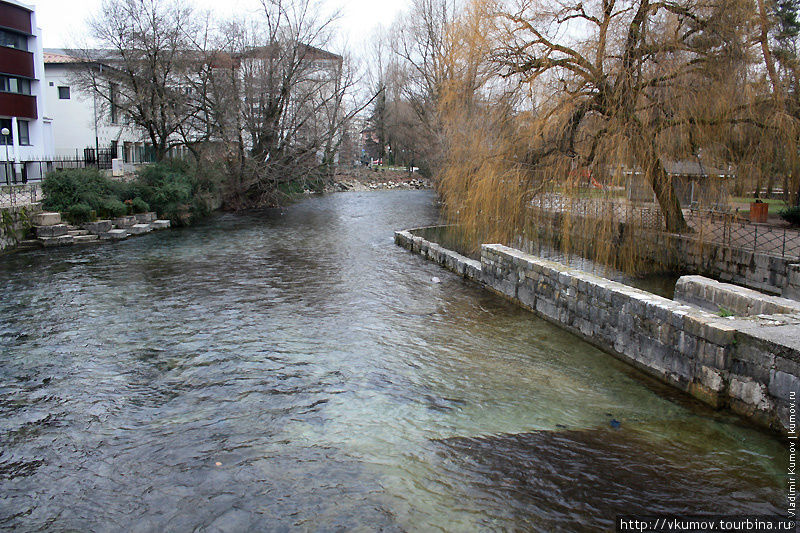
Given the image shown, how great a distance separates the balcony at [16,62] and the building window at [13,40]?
1.55 ft

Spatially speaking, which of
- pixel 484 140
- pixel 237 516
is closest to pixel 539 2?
pixel 484 140

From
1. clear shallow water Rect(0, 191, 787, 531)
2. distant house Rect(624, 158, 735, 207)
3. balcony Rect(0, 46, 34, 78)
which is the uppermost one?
balcony Rect(0, 46, 34, 78)

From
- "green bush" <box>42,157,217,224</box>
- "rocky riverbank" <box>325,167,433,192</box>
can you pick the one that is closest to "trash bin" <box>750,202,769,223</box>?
"green bush" <box>42,157,217,224</box>

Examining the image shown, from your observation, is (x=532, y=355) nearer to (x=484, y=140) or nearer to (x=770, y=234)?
(x=484, y=140)

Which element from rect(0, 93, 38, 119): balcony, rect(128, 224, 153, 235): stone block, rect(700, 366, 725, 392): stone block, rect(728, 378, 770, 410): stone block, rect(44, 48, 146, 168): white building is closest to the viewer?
rect(728, 378, 770, 410): stone block

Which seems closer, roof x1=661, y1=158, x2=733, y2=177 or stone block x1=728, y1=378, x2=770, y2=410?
stone block x1=728, y1=378, x2=770, y2=410

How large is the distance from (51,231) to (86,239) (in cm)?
119

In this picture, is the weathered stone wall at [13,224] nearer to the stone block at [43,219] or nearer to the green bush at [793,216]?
the stone block at [43,219]

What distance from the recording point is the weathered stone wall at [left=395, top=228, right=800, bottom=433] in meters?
6.06

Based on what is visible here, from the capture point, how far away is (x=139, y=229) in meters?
21.5

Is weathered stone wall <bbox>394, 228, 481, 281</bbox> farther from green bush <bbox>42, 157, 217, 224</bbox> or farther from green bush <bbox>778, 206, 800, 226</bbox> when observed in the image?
green bush <bbox>778, 206, 800, 226</bbox>

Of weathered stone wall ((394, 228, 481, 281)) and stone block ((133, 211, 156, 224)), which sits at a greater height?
stone block ((133, 211, 156, 224))

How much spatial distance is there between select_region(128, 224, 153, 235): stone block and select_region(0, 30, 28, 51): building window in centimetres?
1623

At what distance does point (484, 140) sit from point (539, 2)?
134 inches
